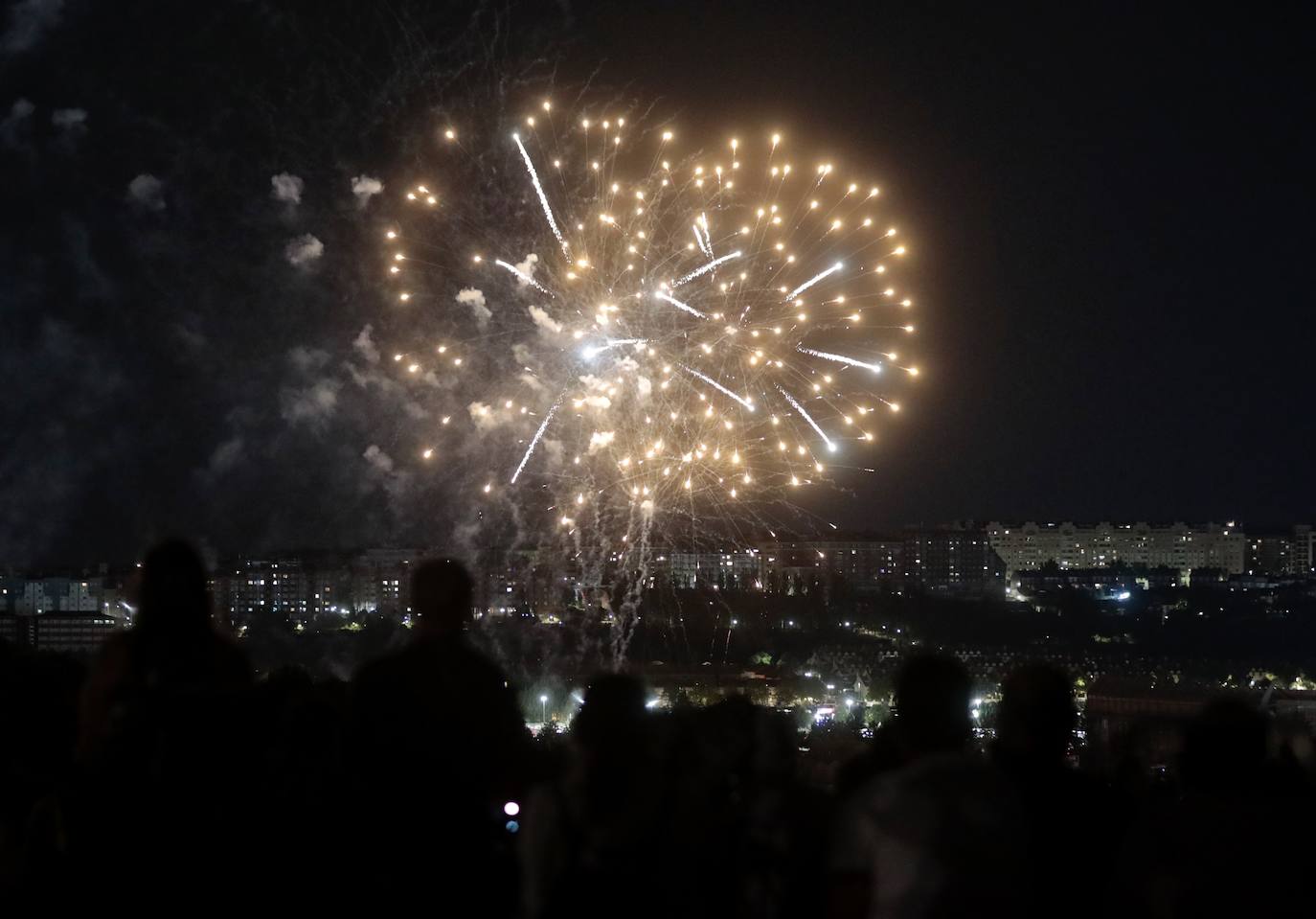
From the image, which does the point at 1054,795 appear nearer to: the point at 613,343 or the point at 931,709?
the point at 931,709

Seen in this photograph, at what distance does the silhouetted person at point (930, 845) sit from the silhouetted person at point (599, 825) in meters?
0.42

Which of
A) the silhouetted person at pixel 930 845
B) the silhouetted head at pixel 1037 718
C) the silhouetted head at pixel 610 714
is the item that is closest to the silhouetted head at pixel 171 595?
the silhouetted head at pixel 610 714

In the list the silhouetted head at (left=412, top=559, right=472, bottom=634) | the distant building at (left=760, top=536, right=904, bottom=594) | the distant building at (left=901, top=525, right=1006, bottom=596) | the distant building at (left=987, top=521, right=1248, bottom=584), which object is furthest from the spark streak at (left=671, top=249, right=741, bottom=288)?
the distant building at (left=987, top=521, right=1248, bottom=584)

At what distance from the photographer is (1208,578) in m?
89.8

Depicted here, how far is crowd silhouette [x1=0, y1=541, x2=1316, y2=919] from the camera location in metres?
2.82

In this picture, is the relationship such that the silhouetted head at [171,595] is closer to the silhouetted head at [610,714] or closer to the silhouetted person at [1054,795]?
the silhouetted head at [610,714]

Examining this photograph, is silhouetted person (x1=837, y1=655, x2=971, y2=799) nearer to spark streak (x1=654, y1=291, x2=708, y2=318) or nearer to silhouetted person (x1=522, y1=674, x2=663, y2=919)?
silhouetted person (x1=522, y1=674, x2=663, y2=919)

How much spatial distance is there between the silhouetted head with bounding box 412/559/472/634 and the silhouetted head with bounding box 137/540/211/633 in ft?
1.67

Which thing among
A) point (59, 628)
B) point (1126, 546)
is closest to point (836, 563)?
point (1126, 546)

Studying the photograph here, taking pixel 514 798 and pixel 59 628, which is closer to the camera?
pixel 514 798

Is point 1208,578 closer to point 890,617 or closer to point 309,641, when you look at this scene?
point 890,617

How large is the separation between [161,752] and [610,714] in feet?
3.45

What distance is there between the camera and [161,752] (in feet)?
10.3

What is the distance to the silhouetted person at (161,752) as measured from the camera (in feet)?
10.3
